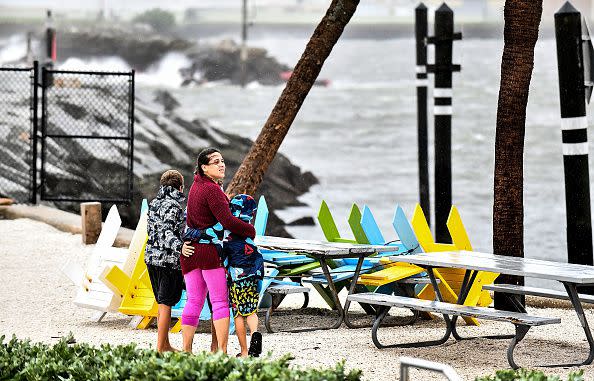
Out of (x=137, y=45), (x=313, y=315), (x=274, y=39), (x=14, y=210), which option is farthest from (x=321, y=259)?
(x=274, y=39)

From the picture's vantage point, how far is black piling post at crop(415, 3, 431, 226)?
16.3 metres

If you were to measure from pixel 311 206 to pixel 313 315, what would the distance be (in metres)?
29.5

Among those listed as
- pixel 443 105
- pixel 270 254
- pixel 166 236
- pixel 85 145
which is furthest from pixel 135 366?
pixel 85 145

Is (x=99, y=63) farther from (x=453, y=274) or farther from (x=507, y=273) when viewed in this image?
(x=507, y=273)

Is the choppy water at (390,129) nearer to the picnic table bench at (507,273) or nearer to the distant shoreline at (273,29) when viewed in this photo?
the distant shoreline at (273,29)

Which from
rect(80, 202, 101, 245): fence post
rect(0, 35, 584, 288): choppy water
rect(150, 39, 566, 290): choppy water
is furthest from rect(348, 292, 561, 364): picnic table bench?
rect(150, 39, 566, 290): choppy water

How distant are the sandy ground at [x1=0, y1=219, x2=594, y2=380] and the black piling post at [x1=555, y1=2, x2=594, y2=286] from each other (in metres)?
0.60

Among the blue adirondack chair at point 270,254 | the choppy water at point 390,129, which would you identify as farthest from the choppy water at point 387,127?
the blue adirondack chair at point 270,254

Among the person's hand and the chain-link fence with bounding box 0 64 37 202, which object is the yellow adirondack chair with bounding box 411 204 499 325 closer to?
the person's hand

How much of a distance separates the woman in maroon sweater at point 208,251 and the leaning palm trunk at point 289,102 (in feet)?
9.49

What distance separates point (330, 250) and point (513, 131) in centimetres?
149

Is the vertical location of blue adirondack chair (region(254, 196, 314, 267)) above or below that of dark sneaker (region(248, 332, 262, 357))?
above

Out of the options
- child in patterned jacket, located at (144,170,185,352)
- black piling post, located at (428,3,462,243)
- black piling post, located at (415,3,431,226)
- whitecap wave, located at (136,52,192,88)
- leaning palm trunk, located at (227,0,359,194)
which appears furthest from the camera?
whitecap wave, located at (136,52,192,88)

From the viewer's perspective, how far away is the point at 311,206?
38.8m
